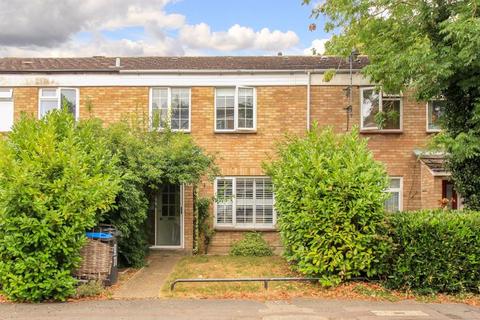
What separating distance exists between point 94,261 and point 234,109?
7657 millimetres

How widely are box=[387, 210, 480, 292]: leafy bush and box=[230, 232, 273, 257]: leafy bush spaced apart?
6306 millimetres

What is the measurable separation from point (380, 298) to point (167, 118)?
8367 millimetres

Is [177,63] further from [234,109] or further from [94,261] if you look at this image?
[94,261]

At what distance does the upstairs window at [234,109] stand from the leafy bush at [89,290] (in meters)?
7.64

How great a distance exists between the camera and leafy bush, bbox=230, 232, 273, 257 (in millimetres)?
15477

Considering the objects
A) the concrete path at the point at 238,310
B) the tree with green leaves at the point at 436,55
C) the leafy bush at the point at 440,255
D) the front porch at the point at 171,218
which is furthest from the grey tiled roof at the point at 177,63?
the concrete path at the point at 238,310

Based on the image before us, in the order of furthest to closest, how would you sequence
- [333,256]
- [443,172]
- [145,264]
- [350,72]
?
[350,72] → [443,172] → [145,264] → [333,256]

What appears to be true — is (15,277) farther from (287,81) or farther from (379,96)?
(379,96)

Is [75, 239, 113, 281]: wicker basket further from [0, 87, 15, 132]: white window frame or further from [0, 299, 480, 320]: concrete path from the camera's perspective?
[0, 87, 15, 132]: white window frame

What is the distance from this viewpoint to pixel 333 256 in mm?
9703

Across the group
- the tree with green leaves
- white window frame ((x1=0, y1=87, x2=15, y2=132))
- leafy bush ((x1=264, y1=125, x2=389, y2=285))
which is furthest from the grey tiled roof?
leafy bush ((x1=264, y1=125, x2=389, y2=285))

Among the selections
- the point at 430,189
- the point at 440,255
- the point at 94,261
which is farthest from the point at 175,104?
the point at 440,255

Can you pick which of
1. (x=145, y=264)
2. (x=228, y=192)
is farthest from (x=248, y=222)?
(x=145, y=264)

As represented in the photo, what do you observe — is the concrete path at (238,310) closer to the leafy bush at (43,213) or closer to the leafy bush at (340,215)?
the leafy bush at (43,213)
